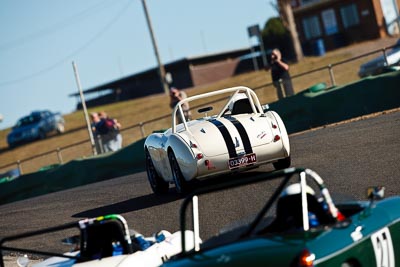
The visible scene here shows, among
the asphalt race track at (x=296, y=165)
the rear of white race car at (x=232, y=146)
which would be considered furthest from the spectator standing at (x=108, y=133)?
the rear of white race car at (x=232, y=146)

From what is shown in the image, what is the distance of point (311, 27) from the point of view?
61.8m

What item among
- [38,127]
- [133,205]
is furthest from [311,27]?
[133,205]

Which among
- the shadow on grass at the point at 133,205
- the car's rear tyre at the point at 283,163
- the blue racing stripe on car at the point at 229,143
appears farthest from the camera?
the shadow on grass at the point at 133,205

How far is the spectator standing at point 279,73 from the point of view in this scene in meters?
21.4

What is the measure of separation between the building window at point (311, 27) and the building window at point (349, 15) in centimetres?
256

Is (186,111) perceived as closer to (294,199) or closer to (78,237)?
(78,237)

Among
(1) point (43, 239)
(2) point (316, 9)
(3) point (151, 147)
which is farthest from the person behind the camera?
(2) point (316, 9)

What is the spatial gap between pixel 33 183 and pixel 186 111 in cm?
363

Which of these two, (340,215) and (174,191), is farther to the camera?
(174,191)

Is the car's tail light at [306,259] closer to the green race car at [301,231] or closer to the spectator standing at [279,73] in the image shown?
the green race car at [301,231]

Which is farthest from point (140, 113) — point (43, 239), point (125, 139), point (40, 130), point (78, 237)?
point (78, 237)

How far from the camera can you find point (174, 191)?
48.3 feet

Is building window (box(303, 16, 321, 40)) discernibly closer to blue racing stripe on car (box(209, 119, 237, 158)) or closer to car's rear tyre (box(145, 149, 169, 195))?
car's rear tyre (box(145, 149, 169, 195))

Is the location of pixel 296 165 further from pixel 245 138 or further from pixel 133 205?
pixel 133 205
